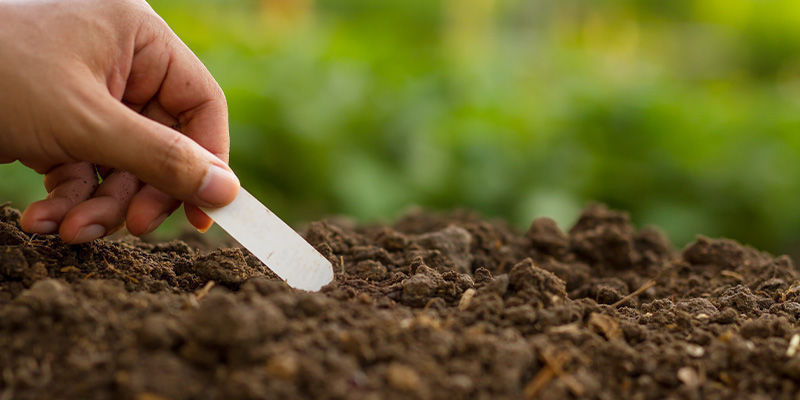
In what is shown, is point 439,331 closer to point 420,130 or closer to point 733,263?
point 733,263

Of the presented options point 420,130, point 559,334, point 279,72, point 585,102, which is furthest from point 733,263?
point 279,72

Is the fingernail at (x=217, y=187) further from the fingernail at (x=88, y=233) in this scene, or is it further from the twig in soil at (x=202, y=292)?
the fingernail at (x=88, y=233)

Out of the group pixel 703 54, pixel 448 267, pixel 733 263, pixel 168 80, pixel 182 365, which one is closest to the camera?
pixel 182 365

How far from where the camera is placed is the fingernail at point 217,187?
1489mm

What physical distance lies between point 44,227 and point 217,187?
491 mm

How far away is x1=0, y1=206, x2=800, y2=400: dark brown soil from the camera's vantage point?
1.12m

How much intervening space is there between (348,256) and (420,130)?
270 centimetres

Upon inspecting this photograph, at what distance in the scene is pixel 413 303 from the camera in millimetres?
1547

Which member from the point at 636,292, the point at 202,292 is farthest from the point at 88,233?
the point at 636,292

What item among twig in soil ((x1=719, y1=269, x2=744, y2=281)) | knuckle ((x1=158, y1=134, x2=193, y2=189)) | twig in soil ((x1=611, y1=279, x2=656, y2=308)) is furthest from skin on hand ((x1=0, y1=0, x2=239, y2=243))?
twig in soil ((x1=719, y1=269, x2=744, y2=281))

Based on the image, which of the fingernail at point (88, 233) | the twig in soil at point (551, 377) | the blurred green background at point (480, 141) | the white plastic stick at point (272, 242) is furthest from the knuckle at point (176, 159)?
the blurred green background at point (480, 141)

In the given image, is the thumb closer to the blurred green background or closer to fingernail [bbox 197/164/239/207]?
fingernail [bbox 197/164/239/207]

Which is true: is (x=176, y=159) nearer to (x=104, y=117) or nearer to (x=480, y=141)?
(x=104, y=117)

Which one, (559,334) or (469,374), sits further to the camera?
(559,334)
